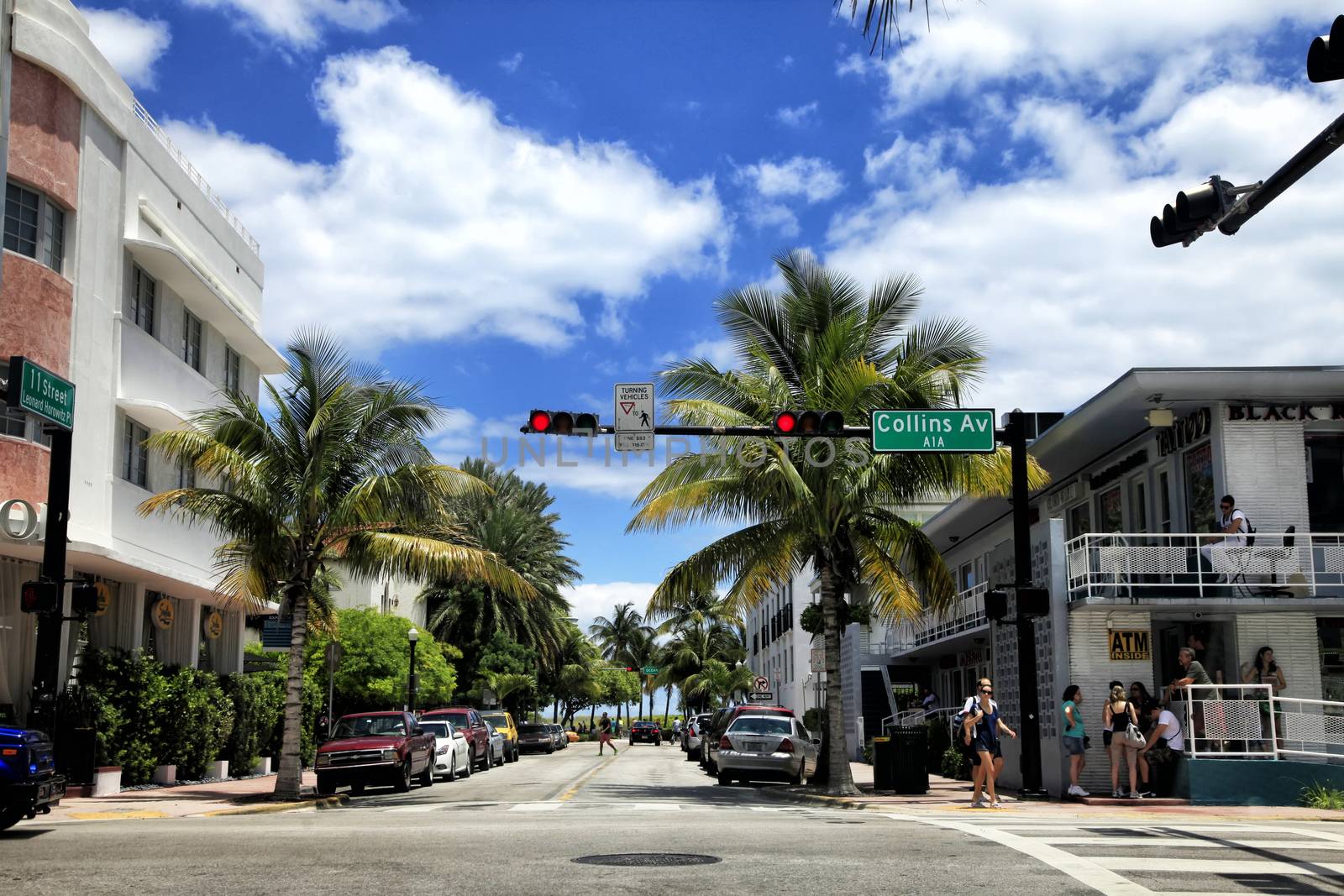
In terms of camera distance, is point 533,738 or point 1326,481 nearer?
point 1326,481

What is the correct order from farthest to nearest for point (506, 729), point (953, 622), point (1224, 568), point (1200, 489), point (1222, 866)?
point (506, 729) → point (953, 622) → point (1200, 489) → point (1224, 568) → point (1222, 866)

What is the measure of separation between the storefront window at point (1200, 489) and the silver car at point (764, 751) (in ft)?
27.0

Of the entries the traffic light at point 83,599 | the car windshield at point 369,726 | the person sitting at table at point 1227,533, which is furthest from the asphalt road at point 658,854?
the car windshield at point 369,726

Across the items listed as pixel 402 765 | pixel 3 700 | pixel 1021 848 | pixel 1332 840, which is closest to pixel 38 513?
pixel 3 700

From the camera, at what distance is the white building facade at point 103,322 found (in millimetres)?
21359

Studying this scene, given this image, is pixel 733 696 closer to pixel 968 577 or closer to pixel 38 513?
pixel 968 577

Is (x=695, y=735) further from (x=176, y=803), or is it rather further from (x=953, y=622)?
(x=176, y=803)

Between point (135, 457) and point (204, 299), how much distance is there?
4183 mm

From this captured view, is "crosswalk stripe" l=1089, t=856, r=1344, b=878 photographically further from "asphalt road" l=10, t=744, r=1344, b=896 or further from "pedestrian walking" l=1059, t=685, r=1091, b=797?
"pedestrian walking" l=1059, t=685, r=1091, b=797

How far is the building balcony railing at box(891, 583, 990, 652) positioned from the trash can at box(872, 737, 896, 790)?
10.4 ft

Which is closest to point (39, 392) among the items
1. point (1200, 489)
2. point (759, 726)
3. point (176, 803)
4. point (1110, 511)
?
point (176, 803)

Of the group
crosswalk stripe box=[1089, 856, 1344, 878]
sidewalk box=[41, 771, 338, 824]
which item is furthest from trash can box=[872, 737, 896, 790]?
crosswalk stripe box=[1089, 856, 1344, 878]

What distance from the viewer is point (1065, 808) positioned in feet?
57.3

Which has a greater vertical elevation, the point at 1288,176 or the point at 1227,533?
the point at 1288,176
